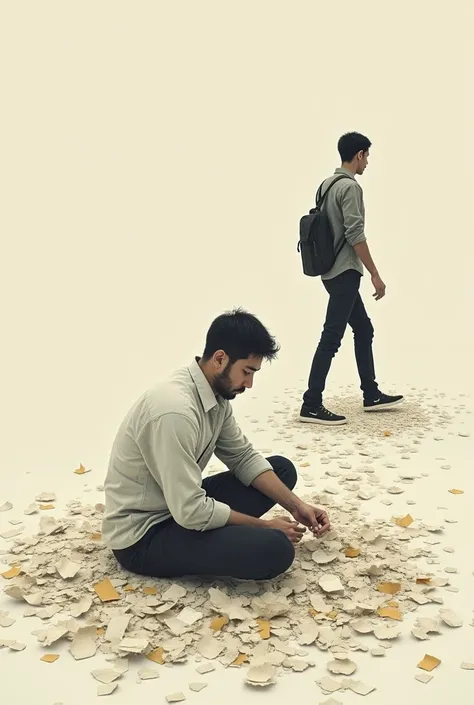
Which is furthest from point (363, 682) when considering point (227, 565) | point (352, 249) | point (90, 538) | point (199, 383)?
point (352, 249)

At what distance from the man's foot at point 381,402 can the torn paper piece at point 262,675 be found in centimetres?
328

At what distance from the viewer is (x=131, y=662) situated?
239 cm

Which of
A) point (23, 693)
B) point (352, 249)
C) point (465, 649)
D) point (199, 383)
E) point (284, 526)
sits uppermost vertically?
point (352, 249)

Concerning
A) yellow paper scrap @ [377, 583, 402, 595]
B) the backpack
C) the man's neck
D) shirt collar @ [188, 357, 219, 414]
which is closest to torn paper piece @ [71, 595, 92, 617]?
shirt collar @ [188, 357, 219, 414]

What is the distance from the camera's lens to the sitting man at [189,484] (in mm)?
2586

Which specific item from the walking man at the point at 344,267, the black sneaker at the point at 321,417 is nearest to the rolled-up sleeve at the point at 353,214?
the walking man at the point at 344,267

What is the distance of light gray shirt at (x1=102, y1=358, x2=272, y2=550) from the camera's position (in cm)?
257

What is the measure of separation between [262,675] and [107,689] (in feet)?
1.57

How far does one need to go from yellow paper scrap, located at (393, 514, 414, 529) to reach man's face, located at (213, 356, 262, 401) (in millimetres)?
1141

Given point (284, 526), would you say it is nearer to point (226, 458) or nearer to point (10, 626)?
point (226, 458)

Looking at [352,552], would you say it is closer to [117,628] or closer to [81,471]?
[117,628]

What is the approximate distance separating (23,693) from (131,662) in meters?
0.35

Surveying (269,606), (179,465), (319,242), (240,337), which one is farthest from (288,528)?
(319,242)

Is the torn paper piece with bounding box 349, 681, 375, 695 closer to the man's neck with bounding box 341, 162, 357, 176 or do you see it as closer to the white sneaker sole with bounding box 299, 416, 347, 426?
the white sneaker sole with bounding box 299, 416, 347, 426
